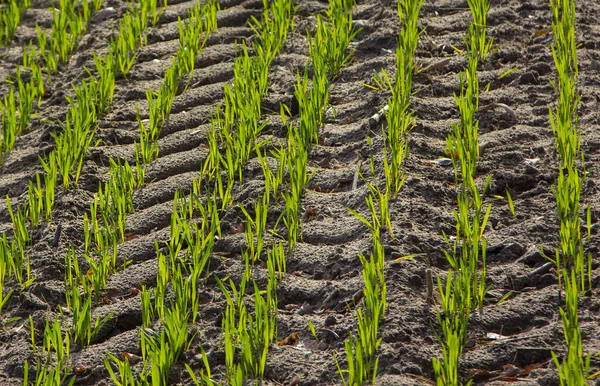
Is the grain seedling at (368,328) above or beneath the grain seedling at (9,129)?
beneath

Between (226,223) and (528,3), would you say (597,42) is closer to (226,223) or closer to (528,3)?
(528,3)

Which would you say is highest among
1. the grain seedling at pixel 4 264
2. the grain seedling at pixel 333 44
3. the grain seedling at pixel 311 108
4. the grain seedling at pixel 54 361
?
the grain seedling at pixel 333 44

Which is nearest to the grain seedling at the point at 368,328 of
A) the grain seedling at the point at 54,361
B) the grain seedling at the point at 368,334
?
the grain seedling at the point at 368,334

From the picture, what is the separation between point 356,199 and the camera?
8.52ft

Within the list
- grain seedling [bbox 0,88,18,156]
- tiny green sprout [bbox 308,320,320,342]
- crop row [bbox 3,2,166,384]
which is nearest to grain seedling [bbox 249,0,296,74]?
crop row [bbox 3,2,166,384]

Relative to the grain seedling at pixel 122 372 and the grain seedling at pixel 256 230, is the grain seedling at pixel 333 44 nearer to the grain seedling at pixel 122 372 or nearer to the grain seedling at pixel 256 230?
the grain seedling at pixel 256 230

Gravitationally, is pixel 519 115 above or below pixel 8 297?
above

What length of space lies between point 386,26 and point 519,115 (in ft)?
2.96

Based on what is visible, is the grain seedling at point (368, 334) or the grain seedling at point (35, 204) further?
the grain seedling at point (35, 204)

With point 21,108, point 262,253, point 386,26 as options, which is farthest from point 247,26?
point 262,253

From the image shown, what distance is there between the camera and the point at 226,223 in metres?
2.57

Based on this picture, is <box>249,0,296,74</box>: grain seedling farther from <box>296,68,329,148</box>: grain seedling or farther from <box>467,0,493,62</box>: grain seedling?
<box>467,0,493,62</box>: grain seedling

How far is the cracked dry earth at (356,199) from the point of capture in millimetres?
2049

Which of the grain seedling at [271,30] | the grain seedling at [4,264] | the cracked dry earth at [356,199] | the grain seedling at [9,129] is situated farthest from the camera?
the grain seedling at [271,30]
